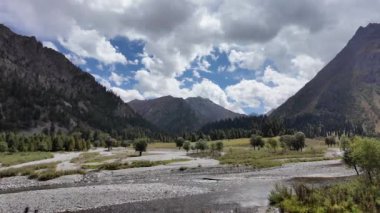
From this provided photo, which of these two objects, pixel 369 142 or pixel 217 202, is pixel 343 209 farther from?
pixel 217 202

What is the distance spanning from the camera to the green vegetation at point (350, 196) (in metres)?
37.0

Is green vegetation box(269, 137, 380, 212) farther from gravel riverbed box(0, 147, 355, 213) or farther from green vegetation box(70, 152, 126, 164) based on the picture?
green vegetation box(70, 152, 126, 164)

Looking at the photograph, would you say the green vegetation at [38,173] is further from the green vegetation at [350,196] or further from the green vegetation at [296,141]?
the green vegetation at [296,141]

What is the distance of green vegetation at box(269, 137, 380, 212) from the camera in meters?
37.0

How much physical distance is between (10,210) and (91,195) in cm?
1336

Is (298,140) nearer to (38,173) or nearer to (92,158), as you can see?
(92,158)

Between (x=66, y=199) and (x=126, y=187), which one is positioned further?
(x=126, y=187)

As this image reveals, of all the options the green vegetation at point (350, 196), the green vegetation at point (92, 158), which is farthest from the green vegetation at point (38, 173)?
the green vegetation at point (350, 196)

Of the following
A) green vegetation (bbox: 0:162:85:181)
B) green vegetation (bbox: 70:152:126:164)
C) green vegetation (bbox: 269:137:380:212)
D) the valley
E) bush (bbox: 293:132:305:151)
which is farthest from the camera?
bush (bbox: 293:132:305:151)

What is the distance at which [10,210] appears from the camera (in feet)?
159

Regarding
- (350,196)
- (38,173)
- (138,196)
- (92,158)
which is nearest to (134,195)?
(138,196)

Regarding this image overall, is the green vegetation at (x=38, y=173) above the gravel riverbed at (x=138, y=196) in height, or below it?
above

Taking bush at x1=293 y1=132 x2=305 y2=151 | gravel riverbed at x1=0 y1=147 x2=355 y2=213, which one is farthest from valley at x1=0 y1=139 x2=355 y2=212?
bush at x1=293 y1=132 x2=305 y2=151

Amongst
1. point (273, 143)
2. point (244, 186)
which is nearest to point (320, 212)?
point (244, 186)
